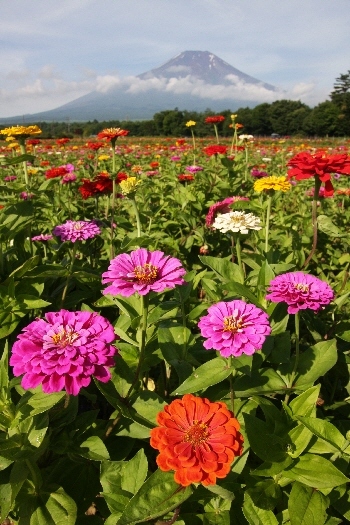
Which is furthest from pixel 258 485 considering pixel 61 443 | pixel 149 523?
pixel 61 443

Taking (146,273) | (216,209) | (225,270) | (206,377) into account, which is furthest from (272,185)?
(206,377)

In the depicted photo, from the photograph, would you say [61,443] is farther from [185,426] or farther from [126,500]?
[185,426]

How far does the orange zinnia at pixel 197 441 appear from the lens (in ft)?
2.78

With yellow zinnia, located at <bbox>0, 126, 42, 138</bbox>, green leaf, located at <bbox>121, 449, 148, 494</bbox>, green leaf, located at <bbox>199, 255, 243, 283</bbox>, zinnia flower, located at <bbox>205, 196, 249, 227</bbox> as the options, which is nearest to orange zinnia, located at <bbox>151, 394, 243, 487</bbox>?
green leaf, located at <bbox>121, 449, 148, 494</bbox>

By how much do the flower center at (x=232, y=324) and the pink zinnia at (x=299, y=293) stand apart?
0.15m

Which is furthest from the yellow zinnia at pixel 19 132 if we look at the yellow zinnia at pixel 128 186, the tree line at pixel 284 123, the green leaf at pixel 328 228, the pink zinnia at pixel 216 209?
the tree line at pixel 284 123

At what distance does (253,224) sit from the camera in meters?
1.78

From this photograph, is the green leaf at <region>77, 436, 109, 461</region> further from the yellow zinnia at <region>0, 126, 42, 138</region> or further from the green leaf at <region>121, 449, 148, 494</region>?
the yellow zinnia at <region>0, 126, 42, 138</region>

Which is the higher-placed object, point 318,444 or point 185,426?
point 185,426

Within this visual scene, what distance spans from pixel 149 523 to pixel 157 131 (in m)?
31.9

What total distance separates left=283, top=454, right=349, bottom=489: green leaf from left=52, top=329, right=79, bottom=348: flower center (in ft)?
2.20

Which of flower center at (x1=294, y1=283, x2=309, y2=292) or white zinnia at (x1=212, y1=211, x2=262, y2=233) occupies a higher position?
white zinnia at (x1=212, y1=211, x2=262, y2=233)

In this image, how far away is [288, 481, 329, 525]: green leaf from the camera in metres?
1.02

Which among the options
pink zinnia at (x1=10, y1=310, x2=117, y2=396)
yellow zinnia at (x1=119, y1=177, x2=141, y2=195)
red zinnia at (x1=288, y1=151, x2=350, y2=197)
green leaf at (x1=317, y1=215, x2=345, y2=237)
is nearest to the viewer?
pink zinnia at (x1=10, y1=310, x2=117, y2=396)
